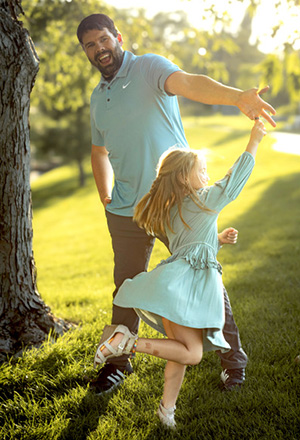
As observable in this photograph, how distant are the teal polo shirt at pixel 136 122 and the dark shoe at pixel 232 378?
112cm

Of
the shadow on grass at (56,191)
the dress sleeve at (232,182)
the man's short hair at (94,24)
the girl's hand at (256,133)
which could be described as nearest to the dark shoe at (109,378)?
the dress sleeve at (232,182)

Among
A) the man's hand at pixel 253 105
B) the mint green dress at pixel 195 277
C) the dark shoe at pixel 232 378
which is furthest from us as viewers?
the dark shoe at pixel 232 378

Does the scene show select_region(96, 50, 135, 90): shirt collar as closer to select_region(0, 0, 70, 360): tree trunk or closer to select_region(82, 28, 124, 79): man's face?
select_region(82, 28, 124, 79): man's face

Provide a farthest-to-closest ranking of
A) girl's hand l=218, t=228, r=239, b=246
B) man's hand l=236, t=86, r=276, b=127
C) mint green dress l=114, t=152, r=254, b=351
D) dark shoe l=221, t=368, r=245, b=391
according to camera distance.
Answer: dark shoe l=221, t=368, r=245, b=391 < girl's hand l=218, t=228, r=239, b=246 < mint green dress l=114, t=152, r=254, b=351 < man's hand l=236, t=86, r=276, b=127

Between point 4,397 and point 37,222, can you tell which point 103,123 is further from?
point 37,222

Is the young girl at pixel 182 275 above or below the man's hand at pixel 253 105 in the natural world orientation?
below

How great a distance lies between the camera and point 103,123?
2.94 meters

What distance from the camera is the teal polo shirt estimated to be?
2.78 m

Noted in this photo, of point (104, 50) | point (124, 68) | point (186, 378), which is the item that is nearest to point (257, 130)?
point (124, 68)

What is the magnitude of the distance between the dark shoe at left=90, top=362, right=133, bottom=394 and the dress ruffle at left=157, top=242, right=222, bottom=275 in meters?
0.95

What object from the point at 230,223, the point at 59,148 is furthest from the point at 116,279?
the point at 59,148

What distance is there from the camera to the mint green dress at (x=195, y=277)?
2.30 m

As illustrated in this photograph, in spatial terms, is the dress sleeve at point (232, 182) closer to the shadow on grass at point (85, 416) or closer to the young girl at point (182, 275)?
the young girl at point (182, 275)

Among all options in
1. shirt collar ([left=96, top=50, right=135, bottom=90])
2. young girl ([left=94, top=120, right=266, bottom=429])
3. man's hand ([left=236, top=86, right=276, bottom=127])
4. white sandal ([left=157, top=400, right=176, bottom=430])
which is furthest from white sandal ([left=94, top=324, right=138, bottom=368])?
shirt collar ([left=96, top=50, right=135, bottom=90])
